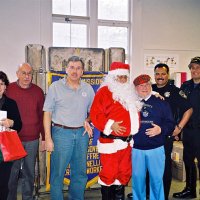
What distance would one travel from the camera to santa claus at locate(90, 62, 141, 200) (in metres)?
2.54

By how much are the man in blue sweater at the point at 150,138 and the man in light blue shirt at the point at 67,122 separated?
0.51 meters

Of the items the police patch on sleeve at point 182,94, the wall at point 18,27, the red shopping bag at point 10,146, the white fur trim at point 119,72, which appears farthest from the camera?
the wall at point 18,27

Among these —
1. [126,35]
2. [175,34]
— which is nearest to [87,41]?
[126,35]

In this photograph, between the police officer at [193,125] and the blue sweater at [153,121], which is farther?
the police officer at [193,125]

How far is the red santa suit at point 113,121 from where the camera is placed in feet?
8.33

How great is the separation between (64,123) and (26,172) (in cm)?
66

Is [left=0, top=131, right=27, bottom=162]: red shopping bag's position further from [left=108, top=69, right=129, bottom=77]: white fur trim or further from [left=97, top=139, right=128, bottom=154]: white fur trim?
[left=108, top=69, right=129, bottom=77]: white fur trim

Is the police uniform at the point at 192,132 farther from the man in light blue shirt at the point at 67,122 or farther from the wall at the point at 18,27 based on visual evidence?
the wall at the point at 18,27

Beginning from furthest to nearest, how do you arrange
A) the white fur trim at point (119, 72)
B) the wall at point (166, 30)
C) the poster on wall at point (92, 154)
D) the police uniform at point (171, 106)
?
the wall at point (166, 30), the poster on wall at point (92, 154), the police uniform at point (171, 106), the white fur trim at point (119, 72)

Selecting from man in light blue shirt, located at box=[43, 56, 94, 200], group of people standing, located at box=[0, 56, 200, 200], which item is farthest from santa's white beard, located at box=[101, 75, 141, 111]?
man in light blue shirt, located at box=[43, 56, 94, 200]

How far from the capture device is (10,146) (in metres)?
2.12

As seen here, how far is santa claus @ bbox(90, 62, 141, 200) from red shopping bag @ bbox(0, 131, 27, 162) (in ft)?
2.38

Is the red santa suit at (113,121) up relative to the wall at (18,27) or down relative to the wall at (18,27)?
down

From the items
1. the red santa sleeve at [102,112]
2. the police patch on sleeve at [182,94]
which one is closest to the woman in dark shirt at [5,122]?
the red santa sleeve at [102,112]
